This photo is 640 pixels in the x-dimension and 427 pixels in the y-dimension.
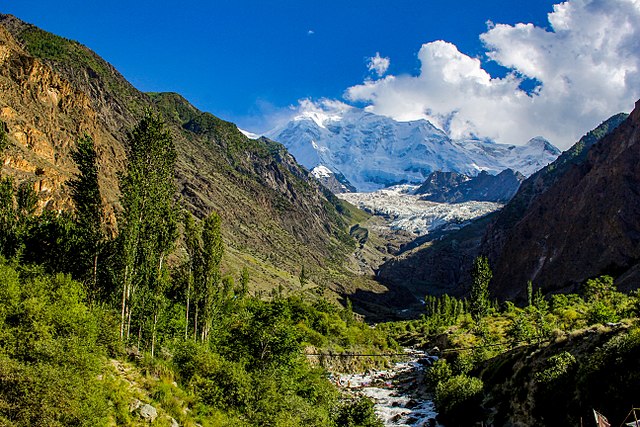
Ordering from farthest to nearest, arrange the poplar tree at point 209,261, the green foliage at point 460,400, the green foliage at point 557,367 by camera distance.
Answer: the poplar tree at point 209,261 < the green foliage at point 460,400 < the green foliage at point 557,367

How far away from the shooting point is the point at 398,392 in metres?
71.0

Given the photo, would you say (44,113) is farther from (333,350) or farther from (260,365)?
(260,365)

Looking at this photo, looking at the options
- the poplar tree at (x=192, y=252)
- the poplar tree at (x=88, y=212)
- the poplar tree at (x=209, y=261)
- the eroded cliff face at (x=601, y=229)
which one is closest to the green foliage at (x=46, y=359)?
the poplar tree at (x=88, y=212)

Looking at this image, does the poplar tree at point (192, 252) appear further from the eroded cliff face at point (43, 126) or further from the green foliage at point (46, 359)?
the eroded cliff face at point (43, 126)

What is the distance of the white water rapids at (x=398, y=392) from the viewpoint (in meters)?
55.1

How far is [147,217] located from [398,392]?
166 ft

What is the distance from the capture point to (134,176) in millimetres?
39250

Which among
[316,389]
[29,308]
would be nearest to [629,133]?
[316,389]

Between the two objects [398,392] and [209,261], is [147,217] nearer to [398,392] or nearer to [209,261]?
[209,261]

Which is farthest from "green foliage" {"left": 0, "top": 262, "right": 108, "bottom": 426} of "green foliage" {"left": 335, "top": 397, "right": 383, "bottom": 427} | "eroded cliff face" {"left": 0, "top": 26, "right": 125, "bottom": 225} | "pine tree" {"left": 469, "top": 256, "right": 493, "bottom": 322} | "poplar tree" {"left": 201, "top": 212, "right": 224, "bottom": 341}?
"eroded cliff face" {"left": 0, "top": 26, "right": 125, "bottom": 225}

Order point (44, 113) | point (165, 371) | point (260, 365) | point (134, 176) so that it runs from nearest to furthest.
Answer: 1. point (165, 371)
2. point (134, 176)
3. point (260, 365)
4. point (44, 113)

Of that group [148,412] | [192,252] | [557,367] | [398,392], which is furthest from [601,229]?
[148,412]

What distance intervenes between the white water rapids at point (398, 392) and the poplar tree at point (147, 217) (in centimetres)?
3175

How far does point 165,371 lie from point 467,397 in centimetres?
3602
